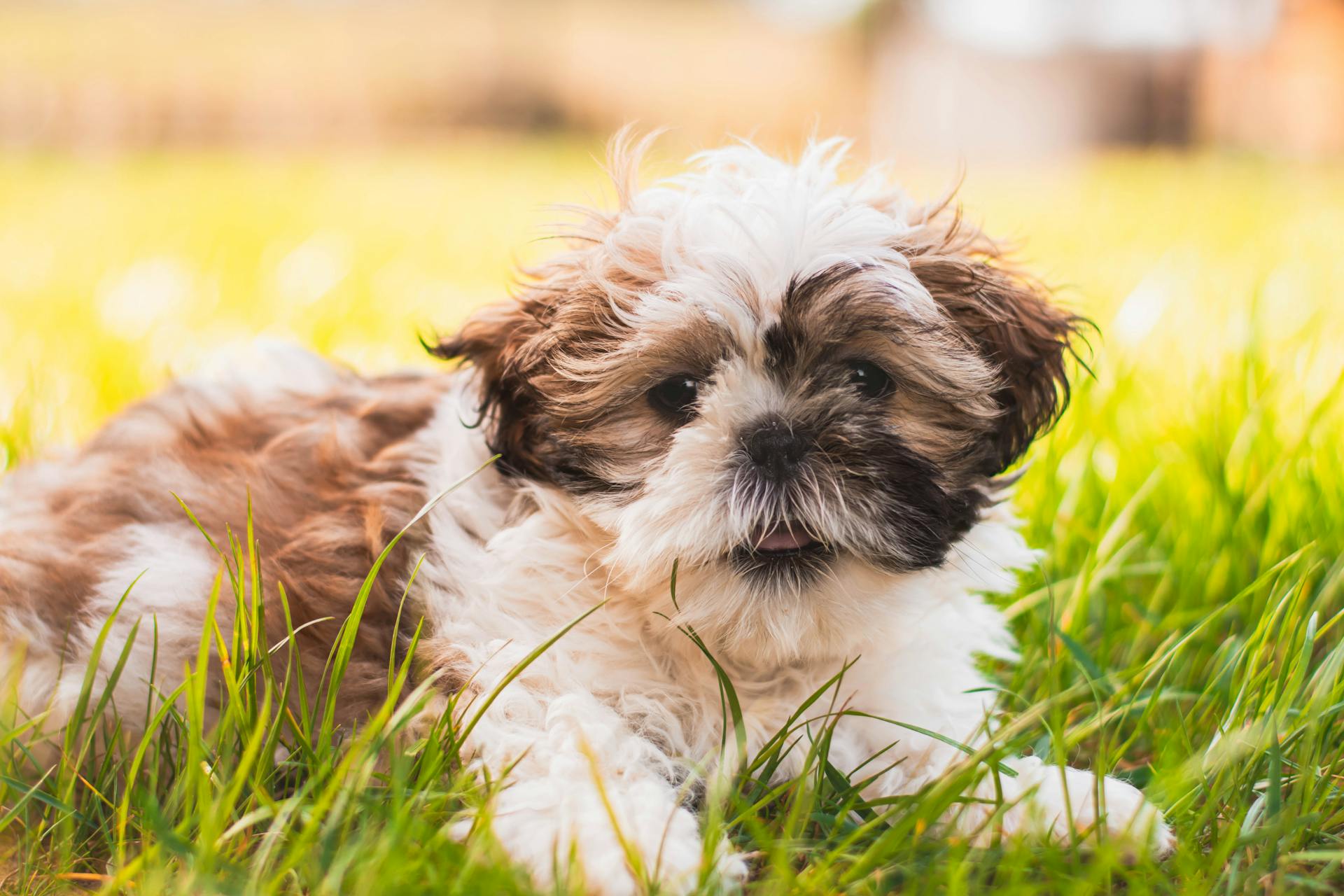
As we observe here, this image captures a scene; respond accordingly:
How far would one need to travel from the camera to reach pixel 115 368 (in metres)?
3.82

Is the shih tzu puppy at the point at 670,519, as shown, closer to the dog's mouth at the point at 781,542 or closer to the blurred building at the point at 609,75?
the dog's mouth at the point at 781,542

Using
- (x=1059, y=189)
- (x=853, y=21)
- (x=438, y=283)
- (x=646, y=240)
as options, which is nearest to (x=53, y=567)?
(x=646, y=240)

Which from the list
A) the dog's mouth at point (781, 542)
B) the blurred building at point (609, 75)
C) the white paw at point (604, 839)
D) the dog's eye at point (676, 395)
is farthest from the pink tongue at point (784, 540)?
the blurred building at point (609, 75)

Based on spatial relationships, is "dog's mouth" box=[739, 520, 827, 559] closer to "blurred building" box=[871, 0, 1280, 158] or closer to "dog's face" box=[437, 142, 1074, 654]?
"dog's face" box=[437, 142, 1074, 654]

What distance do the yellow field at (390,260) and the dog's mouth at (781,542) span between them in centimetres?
82

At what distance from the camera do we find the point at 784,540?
1693 millimetres

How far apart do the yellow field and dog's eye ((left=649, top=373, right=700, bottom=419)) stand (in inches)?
21.8

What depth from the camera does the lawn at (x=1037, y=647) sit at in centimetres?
146

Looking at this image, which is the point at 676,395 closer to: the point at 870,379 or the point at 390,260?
the point at 870,379

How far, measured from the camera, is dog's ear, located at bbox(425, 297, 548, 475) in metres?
1.92

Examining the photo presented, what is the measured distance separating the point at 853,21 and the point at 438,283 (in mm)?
15312

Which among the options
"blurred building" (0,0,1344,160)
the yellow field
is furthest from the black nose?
"blurred building" (0,0,1344,160)

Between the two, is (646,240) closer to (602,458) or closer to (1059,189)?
(602,458)

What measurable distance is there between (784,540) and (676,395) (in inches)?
11.7
